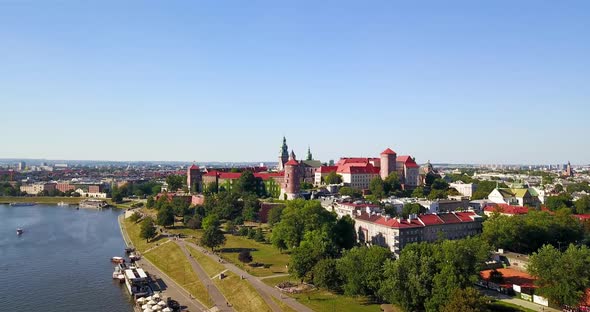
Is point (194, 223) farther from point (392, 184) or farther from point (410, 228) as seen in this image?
point (392, 184)

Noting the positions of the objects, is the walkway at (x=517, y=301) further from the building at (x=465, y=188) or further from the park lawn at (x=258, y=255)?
the building at (x=465, y=188)

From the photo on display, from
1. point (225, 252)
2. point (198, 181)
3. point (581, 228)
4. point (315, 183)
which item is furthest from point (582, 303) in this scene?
point (198, 181)

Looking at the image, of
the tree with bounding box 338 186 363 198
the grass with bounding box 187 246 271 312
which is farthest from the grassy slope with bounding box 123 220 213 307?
the tree with bounding box 338 186 363 198

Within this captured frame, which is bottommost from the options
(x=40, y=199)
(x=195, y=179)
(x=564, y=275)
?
(x=40, y=199)

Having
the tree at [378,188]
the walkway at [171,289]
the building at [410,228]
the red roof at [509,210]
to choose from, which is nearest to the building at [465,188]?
the tree at [378,188]

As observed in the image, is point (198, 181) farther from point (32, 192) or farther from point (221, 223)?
point (32, 192)

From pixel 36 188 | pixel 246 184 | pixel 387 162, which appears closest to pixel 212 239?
pixel 246 184
